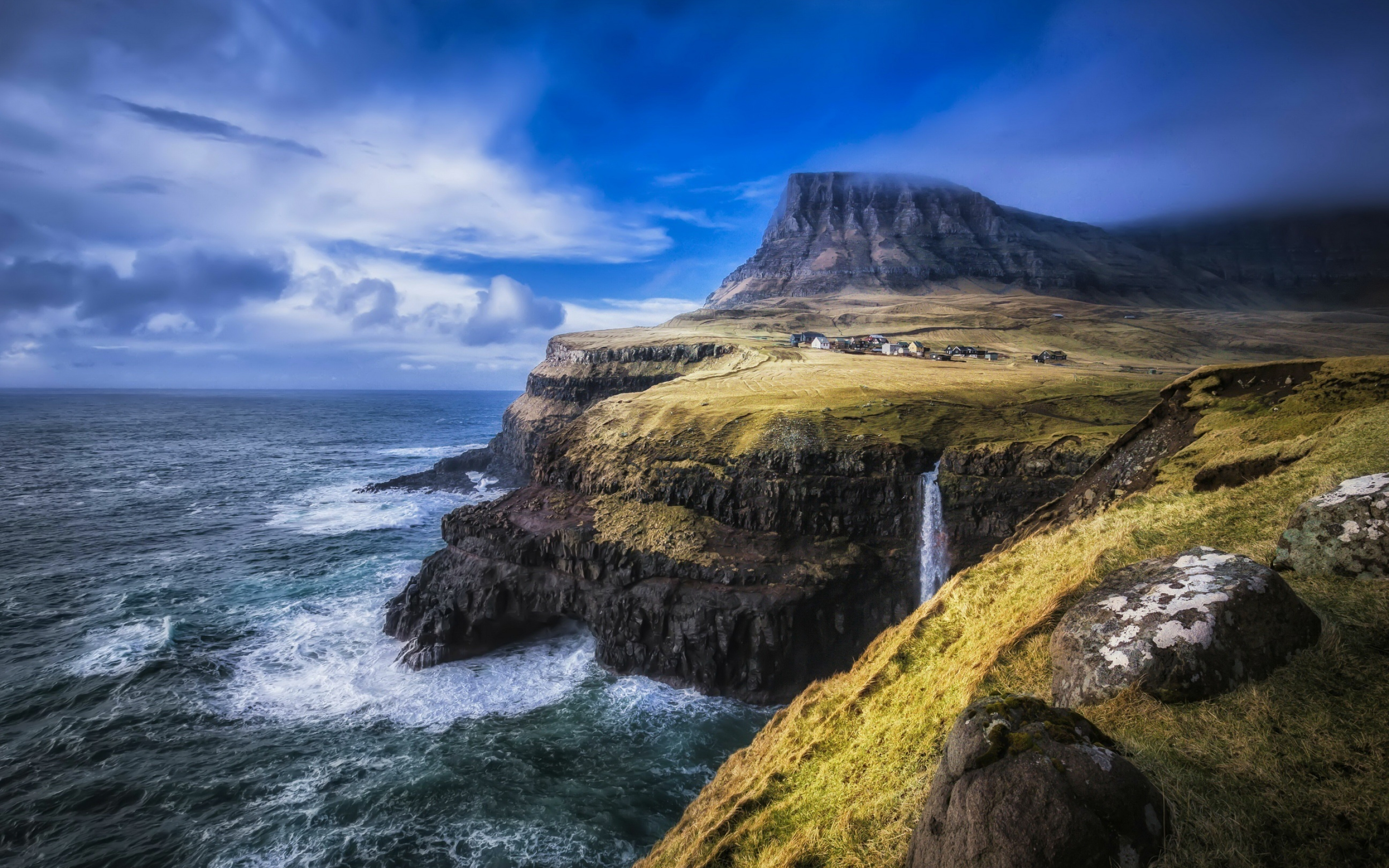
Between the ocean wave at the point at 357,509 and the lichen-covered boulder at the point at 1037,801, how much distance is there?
193ft

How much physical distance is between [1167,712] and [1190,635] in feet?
3.30

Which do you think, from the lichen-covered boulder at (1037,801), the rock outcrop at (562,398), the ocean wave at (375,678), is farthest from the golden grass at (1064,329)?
the lichen-covered boulder at (1037,801)

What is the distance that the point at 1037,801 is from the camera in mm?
5129

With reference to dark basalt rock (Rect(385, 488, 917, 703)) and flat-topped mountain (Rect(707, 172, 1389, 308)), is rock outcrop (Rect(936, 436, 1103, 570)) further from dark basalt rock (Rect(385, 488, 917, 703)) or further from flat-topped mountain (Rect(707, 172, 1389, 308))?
flat-topped mountain (Rect(707, 172, 1389, 308))

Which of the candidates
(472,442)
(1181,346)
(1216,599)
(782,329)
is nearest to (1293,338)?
(1181,346)

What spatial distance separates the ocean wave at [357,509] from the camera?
55.1 metres

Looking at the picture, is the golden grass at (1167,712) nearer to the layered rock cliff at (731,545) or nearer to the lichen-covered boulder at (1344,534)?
the lichen-covered boulder at (1344,534)

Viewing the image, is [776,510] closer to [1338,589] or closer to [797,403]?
[797,403]

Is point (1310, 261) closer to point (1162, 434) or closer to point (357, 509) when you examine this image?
point (1162, 434)

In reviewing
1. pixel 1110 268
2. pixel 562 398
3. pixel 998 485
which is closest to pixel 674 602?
pixel 998 485

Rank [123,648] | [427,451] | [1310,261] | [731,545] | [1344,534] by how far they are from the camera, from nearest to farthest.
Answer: [1344,534], [123,648], [731,545], [427,451], [1310,261]

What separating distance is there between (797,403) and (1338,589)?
37.0 meters

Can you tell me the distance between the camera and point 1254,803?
518cm

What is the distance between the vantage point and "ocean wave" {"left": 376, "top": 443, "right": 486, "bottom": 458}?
99500 mm
